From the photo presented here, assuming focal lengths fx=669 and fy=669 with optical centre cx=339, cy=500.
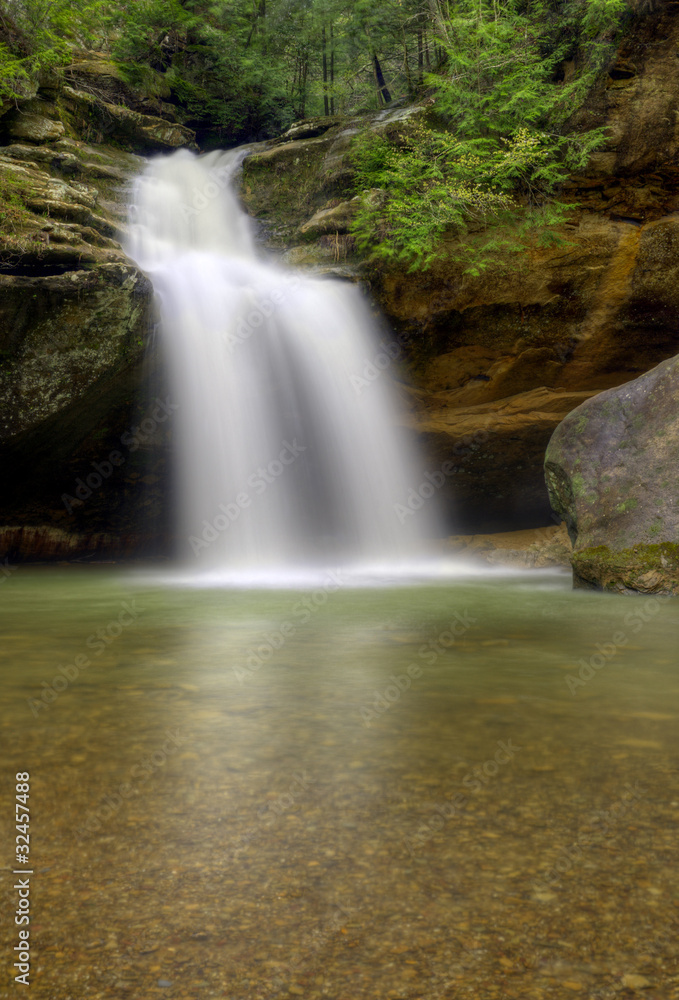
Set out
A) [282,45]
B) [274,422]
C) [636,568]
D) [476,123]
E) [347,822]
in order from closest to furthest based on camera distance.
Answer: [347,822] → [636,568] → [476,123] → [274,422] → [282,45]

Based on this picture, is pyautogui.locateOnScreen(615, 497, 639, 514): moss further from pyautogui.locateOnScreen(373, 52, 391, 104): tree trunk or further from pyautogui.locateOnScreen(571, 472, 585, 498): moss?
pyautogui.locateOnScreen(373, 52, 391, 104): tree trunk

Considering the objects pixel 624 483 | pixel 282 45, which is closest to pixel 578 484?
pixel 624 483

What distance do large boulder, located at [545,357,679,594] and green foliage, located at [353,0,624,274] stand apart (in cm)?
348

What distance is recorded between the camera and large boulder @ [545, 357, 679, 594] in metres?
8.23

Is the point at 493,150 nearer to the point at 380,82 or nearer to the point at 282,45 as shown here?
the point at 380,82

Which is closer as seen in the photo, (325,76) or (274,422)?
(274,422)

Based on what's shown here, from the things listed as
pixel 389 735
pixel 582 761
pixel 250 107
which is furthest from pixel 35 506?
pixel 250 107

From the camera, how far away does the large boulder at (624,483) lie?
823 cm

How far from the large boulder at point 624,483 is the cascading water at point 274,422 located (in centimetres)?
363

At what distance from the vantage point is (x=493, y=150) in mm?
11930

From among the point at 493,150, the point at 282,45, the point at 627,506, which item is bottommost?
the point at 627,506

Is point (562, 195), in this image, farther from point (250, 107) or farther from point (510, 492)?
point (250, 107)

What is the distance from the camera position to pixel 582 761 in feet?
9.27

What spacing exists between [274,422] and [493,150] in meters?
6.23
